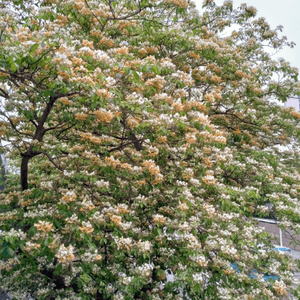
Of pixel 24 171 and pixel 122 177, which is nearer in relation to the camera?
pixel 122 177

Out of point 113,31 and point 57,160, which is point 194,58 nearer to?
point 113,31

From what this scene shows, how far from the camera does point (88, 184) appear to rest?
3.65 m

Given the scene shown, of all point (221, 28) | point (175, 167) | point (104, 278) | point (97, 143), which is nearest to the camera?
point (97, 143)

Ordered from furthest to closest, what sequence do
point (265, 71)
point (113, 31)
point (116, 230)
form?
point (265, 71) < point (113, 31) < point (116, 230)

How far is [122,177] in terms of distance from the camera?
3613 millimetres

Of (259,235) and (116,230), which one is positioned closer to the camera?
(116,230)

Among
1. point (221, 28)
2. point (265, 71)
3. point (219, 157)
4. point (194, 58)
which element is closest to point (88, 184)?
point (219, 157)

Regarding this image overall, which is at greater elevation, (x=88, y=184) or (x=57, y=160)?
(x=57, y=160)

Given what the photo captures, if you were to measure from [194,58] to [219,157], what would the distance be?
254cm

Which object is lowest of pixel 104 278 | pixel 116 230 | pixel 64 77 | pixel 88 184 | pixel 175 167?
pixel 104 278

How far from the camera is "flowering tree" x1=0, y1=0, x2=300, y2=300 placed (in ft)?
9.16

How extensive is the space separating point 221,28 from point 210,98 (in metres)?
3.67

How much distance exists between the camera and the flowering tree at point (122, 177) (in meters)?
2.79

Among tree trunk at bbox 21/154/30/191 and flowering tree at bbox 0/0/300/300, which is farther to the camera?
tree trunk at bbox 21/154/30/191
